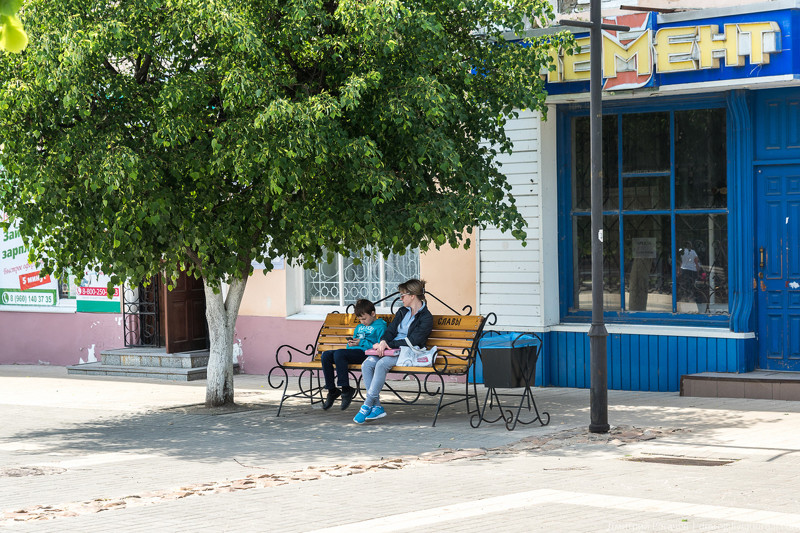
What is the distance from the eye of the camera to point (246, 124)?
1117cm

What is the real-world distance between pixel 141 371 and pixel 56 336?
3356 mm

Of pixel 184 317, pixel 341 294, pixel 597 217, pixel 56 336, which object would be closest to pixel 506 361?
pixel 597 217

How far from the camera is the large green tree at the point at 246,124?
11.0 m

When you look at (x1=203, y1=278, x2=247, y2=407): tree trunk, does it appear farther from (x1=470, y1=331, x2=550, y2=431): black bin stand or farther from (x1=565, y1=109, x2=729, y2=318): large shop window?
(x1=565, y1=109, x2=729, y2=318): large shop window

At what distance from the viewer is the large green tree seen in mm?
10977

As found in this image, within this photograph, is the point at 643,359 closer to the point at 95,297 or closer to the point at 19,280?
the point at 95,297

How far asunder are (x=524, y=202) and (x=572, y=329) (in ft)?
5.61

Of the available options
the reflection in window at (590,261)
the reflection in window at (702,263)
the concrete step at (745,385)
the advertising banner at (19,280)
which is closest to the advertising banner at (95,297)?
the advertising banner at (19,280)

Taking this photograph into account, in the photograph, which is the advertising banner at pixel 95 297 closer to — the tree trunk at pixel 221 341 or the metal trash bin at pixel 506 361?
the tree trunk at pixel 221 341

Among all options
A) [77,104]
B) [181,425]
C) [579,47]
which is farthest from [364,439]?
[579,47]

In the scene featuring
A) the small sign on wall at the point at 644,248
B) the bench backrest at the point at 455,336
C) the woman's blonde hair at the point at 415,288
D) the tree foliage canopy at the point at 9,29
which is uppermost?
the tree foliage canopy at the point at 9,29

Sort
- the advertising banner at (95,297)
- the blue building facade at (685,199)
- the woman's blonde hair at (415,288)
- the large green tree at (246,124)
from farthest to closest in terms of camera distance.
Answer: the advertising banner at (95,297)
the blue building facade at (685,199)
the woman's blonde hair at (415,288)
the large green tree at (246,124)

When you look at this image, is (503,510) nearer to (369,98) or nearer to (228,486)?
(228,486)

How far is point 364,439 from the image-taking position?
10922mm
